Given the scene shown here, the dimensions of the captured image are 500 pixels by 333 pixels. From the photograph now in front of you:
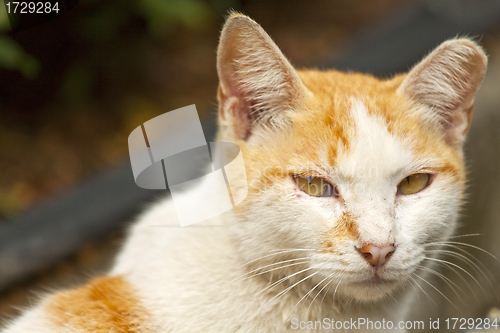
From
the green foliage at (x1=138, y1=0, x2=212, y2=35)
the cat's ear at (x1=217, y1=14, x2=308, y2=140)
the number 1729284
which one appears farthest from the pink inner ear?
the number 1729284

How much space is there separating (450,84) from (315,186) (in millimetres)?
413

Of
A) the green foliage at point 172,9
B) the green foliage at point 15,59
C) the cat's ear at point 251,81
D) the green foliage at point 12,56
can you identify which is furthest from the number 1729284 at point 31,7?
the cat's ear at point 251,81

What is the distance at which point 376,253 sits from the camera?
752 mm

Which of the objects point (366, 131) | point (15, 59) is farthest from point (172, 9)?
point (366, 131)

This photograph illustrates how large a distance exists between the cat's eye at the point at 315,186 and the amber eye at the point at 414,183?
15cm

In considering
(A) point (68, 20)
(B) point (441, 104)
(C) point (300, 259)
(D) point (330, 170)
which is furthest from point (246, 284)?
(A) point (68, 20)

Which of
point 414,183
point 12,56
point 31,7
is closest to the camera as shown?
point 414,183

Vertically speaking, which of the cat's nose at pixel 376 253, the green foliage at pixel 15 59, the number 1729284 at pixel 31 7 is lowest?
the cat's nose at pixel 376 253

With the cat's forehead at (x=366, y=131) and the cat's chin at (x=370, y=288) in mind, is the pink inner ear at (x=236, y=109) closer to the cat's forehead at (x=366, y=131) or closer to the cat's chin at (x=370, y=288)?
the cat's forehead at (x=366, y=131)

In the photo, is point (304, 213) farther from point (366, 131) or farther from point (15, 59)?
point (15, 59)

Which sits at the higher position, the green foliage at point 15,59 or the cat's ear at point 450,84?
the green foliage at point 15,59

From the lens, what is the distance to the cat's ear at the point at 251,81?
815 mm

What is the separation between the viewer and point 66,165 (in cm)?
153

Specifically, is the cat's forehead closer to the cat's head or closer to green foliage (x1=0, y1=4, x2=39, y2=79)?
the cat's head
